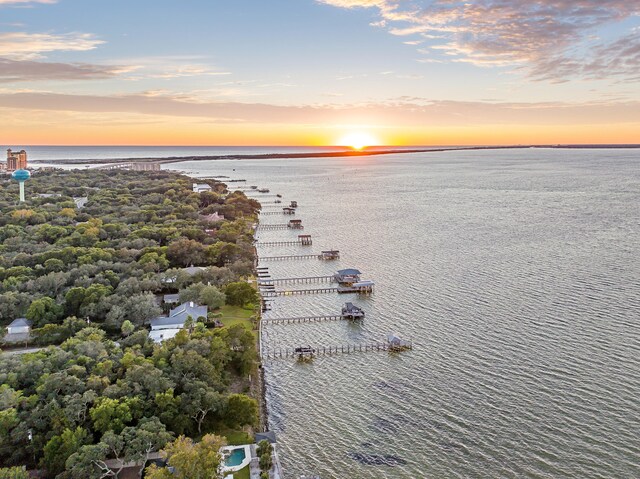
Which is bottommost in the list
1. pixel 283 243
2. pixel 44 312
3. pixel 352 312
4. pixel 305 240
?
pixel 352 312

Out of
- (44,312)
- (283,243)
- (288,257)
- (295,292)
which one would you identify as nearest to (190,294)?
(44,312)

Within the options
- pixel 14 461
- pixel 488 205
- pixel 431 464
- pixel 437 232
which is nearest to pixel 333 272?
pixel 437 232

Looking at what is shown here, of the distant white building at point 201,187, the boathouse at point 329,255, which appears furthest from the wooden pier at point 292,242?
the distant white building at point 201,187

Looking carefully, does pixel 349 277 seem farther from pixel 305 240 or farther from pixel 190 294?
pixel 305 240

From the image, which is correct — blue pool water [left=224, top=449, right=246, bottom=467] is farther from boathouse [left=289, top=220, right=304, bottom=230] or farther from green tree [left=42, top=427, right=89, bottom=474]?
boathouse [left=289, top=220, right=304, bottom=230]

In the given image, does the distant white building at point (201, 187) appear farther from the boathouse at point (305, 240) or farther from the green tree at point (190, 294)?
the green tree at point (190, 294)

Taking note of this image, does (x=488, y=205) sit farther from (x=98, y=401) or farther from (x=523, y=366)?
(x=98, y=401)
